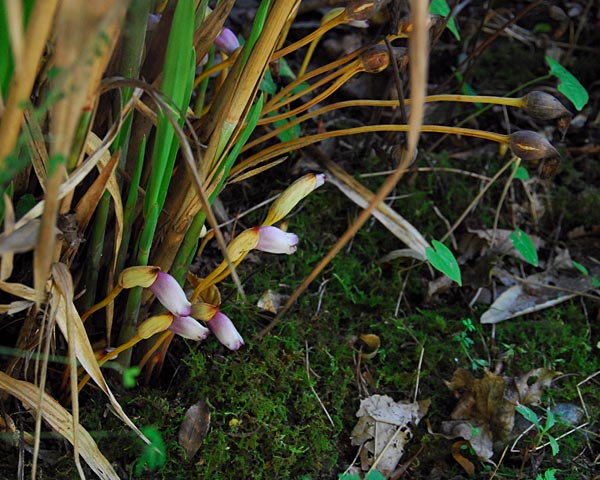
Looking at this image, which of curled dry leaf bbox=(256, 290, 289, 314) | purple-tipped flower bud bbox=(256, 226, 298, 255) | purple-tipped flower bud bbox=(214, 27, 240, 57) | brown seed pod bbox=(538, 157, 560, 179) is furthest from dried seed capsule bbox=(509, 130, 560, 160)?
curled dry leaf bbox=(256, 290, 289, 314)

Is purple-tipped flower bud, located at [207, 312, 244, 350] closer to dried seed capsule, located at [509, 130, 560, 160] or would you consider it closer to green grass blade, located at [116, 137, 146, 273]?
green grass blade, located at [116, 137, 146, 273]

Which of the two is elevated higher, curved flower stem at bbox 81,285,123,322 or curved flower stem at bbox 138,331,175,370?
curved flower stem at bbox 81,285,123,322

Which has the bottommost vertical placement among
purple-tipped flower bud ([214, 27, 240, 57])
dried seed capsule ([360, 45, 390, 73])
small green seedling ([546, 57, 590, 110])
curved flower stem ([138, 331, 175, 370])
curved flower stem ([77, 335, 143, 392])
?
curved flower stem ([138, 331, 175, 370])

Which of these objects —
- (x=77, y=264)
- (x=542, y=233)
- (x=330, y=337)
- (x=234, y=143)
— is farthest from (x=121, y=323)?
(x=542, y=233)

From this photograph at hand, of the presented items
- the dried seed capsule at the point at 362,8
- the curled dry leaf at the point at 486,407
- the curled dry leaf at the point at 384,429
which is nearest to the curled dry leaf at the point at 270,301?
the curled dry leaf at the point at 384,429

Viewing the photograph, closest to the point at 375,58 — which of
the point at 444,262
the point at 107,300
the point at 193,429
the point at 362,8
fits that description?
the point at 362,8

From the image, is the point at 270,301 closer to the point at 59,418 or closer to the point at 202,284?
the point at 202,284

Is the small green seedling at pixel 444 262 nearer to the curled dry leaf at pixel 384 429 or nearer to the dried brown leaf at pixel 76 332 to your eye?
the curled dry leaf at pixel 384 429

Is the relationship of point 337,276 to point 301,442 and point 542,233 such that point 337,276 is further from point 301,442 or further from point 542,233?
point 542,233
